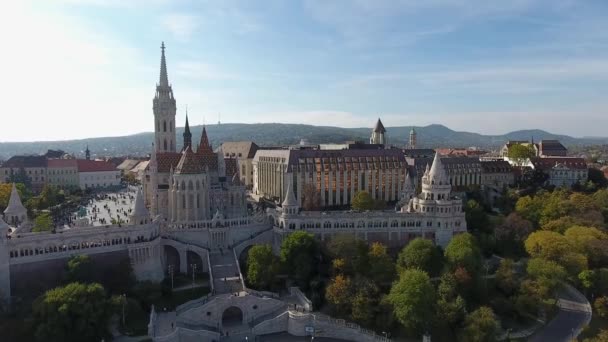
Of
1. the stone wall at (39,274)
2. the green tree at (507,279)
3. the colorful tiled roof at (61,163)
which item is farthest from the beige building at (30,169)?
the green tree at (507,279)

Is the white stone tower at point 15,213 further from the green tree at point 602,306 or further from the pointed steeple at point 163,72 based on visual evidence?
the green tree at point 602,306

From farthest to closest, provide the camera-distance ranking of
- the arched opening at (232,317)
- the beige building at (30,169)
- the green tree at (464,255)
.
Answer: the beige building at (30,169) < the green tree at (464,255) < the arched opening at (232,317)

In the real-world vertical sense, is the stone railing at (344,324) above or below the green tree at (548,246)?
below

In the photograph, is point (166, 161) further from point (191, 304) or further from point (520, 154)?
point (520, 154)

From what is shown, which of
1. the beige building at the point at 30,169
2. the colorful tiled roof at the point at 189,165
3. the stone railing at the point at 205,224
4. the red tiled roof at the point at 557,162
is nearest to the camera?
the stone railing at the point at 205,224

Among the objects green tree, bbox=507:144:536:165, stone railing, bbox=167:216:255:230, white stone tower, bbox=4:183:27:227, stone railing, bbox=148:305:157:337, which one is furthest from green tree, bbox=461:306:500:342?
green tree, bbox=507:144:536:165

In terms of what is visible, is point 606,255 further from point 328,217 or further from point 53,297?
point 53,297

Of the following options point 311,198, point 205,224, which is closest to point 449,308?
point 205,224
